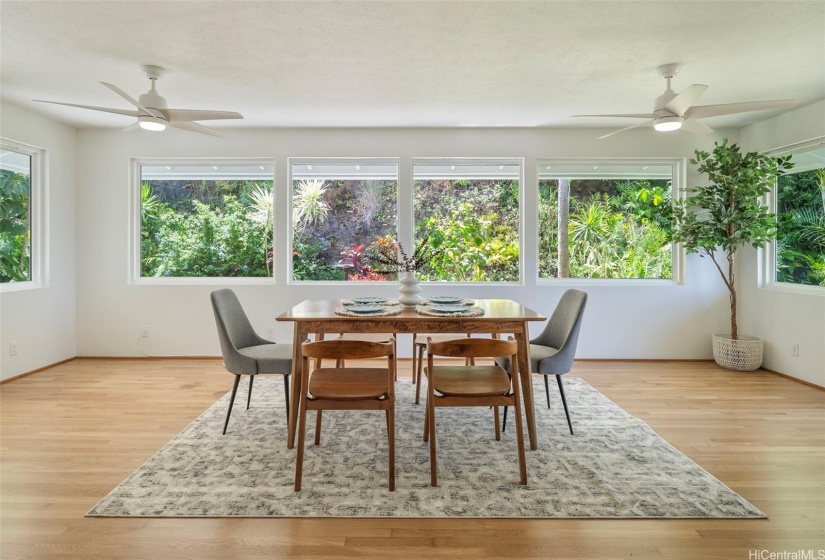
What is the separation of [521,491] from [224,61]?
10.1 feet

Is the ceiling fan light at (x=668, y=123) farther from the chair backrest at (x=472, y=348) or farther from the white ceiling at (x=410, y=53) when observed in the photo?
the chair backrest at (x=472, y=348)

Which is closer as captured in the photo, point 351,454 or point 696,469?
point 696,469

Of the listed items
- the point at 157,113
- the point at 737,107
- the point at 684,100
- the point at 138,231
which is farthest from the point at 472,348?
the point at 138,231

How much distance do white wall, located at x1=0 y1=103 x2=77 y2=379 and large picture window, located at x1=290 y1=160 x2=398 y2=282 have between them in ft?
7.24

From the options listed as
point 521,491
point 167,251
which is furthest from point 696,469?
point 167,251

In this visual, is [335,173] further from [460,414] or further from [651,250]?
[651,250]

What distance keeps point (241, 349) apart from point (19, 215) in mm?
2840

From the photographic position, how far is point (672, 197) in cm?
482

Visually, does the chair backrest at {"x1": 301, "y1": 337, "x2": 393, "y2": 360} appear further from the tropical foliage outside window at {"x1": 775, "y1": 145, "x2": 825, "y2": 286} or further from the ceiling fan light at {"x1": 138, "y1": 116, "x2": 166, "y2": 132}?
the tropical foliage outside window at {"x1": 775, "y1": 145, "x2": 825, "y2": 286}

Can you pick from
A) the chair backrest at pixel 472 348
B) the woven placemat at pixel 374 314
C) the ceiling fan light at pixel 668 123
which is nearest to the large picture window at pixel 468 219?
the ceiling fan light at pixel 668 123

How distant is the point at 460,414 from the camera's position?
3.13 metres

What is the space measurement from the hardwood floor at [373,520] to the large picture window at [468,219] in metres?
1.70

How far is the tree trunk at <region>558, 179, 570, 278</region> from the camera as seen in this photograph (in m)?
4.86

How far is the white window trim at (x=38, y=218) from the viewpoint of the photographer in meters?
4.29
